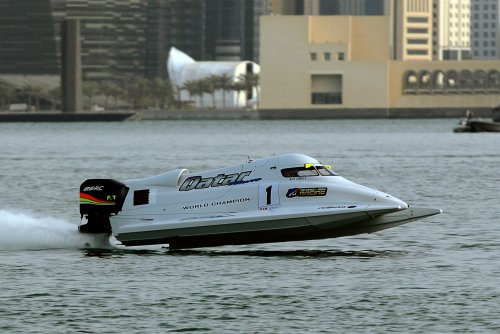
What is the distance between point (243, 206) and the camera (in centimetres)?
3369

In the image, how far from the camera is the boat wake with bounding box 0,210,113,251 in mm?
37781

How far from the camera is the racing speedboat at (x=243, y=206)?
110 feet

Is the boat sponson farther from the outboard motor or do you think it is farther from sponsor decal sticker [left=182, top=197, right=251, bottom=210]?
the outboard motor

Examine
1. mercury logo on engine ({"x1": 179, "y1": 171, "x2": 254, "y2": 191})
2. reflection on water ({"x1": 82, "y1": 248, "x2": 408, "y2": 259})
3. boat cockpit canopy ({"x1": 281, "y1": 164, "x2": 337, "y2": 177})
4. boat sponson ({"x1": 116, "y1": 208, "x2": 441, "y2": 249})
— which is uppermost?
boat cockpit canopy ({"x1": 281, "y1": 164, "x2": 337, "y2": 177})

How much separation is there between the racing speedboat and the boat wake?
3.19 meters

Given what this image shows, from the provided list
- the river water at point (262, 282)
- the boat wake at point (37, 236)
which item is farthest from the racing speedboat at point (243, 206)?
the boat wake at point (37, 236)

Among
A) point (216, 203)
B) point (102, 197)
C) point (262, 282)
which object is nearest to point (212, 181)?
point (216, 203)

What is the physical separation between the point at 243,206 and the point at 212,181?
1087 millimetres

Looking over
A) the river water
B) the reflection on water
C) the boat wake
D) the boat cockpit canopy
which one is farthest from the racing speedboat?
the boat wake

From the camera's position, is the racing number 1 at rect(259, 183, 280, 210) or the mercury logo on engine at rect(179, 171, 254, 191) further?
the mercury logo on engine at rect(179, 171, 254, 191)

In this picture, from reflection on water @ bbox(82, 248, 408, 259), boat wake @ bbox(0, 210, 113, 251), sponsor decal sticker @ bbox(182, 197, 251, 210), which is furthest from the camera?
boat wake @ bbox(0, 210, 113, 251)

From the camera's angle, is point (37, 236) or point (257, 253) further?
point (37, 236)

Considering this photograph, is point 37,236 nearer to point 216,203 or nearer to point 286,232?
point 216,203

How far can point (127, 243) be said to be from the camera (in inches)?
1358
